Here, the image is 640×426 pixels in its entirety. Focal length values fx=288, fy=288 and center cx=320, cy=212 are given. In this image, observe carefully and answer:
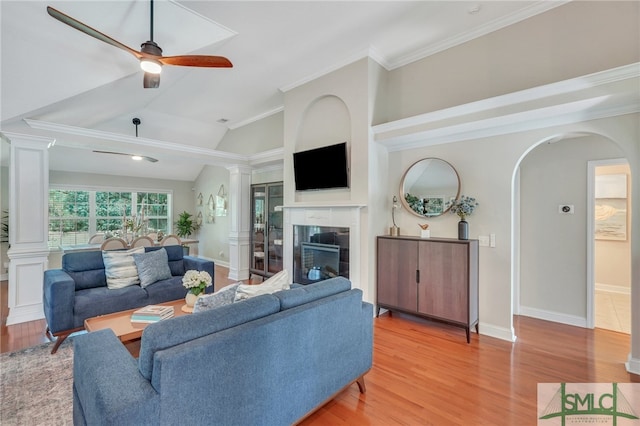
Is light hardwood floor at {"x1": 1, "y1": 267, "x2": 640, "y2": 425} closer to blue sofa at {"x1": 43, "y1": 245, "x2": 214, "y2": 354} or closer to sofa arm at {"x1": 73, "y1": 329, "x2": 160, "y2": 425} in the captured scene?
blue sofa at {"x1": 43, "y1": 245, "x2": 214, "y2": 354}

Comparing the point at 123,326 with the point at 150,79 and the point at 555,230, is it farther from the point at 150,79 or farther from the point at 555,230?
the point at 555,230

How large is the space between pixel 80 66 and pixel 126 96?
1.15 meters

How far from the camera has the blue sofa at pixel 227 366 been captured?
1.21 m

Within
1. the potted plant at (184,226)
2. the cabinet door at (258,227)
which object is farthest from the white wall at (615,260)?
the potted plant at (184,226)

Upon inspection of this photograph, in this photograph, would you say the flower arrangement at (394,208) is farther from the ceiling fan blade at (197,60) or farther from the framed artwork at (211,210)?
the framed artwork at (211,210)

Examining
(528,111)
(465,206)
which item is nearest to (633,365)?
(465,206)

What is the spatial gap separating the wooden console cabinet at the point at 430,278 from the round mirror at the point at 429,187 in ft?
1.72

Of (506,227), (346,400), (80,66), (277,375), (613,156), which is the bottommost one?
(346,400)

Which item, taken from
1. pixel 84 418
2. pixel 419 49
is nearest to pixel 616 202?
pixel 419 49

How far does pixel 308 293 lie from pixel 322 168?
266 cm

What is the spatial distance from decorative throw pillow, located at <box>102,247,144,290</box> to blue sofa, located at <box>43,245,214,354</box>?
4.0 inches

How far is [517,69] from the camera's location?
3207 millimetres

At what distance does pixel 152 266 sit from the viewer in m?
3.68

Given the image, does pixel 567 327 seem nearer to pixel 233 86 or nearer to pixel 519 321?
pixel 519 321
